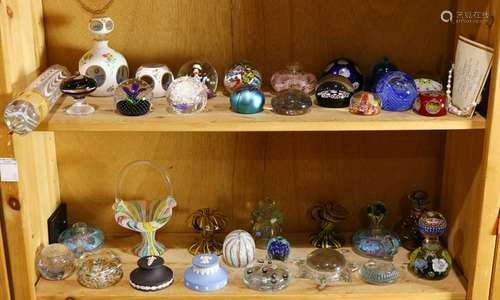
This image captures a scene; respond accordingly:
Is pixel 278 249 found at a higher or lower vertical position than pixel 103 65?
lower

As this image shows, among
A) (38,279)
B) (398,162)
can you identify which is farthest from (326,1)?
(38,279)

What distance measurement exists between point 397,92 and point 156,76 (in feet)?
1.76

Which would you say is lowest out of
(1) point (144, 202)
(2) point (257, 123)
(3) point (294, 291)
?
(3) point (294, 291)

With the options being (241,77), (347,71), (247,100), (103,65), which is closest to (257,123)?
(247,100)

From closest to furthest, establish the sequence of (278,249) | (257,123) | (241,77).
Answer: (257,123) → (241,77) → (278,249)

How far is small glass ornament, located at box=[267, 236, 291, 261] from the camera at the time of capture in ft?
5.31

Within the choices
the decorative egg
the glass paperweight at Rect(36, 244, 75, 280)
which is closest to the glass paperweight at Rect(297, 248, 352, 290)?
the decorative egg

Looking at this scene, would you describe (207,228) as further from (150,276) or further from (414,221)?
(414,221)

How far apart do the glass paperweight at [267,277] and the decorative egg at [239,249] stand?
0.04 meters

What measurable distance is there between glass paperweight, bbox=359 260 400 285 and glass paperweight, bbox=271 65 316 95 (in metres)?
0.43

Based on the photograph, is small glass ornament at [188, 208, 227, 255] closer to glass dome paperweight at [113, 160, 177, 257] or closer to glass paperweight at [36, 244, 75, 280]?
glass dome paperweight at [113, 160, 177, 257]

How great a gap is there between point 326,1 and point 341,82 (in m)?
0.24

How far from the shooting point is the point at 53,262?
5.05ft

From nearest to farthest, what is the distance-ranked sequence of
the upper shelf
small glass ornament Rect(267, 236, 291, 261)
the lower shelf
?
1. the upper shelf
2. the lower shelf
3. small glass ornament Rect(267, 236, 291, 261)
